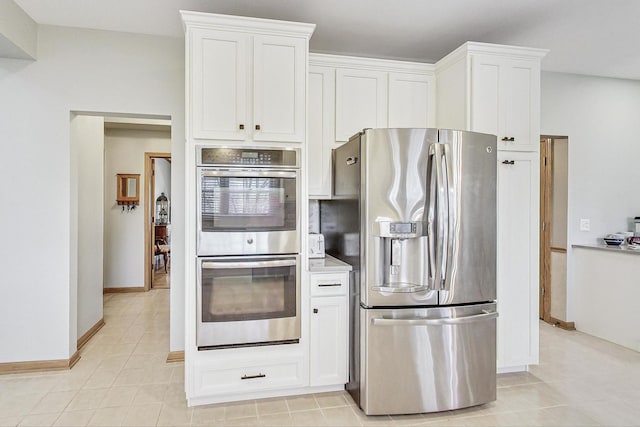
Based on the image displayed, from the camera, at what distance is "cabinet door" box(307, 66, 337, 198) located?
2.99m

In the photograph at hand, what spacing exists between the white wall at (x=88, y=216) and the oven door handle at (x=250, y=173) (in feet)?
5.06

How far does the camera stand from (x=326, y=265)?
2.67m

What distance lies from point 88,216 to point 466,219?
3.62 m

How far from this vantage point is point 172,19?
9.45 ft

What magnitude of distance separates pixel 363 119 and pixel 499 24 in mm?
1311

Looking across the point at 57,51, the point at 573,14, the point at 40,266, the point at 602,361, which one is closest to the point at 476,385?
the point at 602,361

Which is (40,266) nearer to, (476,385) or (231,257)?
(231,257)

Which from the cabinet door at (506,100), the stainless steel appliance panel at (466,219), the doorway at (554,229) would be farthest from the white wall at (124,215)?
the doorway at (554,229)

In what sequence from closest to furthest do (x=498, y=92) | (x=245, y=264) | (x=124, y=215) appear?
(x=245, y=264) < (x=498, y=92) < (x=124, y=215)

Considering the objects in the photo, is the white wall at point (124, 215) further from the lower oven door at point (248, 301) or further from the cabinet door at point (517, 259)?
the cabinet door at point (517, 259)

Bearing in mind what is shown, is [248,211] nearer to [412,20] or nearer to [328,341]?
[328,341]

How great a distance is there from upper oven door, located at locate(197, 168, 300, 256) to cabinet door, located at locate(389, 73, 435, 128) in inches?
45.6

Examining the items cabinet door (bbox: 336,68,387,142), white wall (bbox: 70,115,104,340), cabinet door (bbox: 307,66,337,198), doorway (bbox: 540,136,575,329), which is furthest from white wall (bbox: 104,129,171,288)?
doorway (bbox: 540,136,575,329)

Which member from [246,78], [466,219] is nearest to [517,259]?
[466,219]
